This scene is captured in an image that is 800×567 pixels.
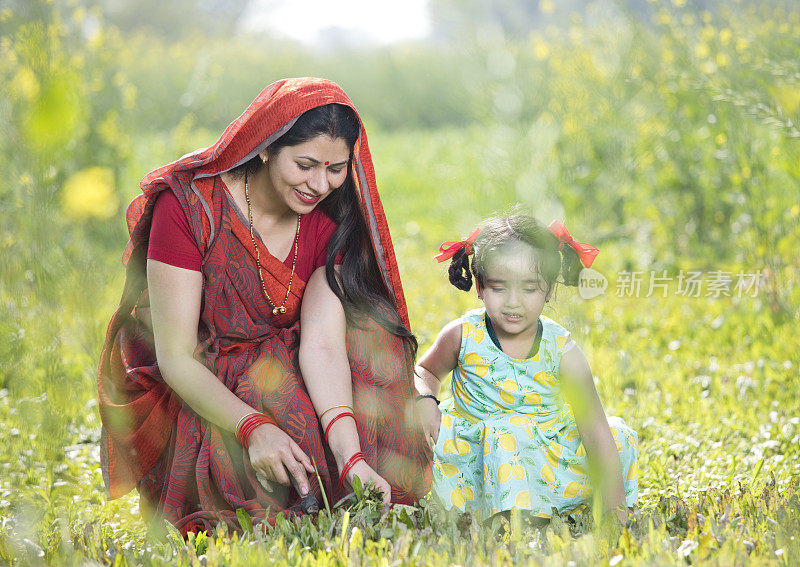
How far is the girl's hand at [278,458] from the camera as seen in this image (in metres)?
2.05

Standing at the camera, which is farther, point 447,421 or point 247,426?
point 447,421

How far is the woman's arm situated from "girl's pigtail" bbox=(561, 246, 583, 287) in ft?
2.95

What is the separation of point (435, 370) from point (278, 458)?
2.07ft

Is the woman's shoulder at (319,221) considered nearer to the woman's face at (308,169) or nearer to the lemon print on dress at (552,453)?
the woman's face at (308,169)

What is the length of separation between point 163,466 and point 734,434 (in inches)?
78.4

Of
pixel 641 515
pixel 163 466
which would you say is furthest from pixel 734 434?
pixel 163 466

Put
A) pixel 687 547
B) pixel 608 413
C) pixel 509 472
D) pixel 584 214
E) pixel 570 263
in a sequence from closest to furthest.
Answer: pixel 687 547 → pixel 509 472 → pixel 570 263 → pixel 608 413 → pixel 584 214

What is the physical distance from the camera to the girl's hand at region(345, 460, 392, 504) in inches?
80.7

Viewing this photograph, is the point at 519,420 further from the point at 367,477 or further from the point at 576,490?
the point at 367,477

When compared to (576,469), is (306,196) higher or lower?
higher

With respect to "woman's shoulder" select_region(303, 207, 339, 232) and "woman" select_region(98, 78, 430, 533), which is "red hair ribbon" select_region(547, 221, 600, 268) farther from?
"woman's shoulder" select_region(303, 207, 339, 232)

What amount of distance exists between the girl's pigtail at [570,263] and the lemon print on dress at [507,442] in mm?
461

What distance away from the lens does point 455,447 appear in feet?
7.66

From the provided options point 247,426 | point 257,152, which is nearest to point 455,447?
point 247,426
